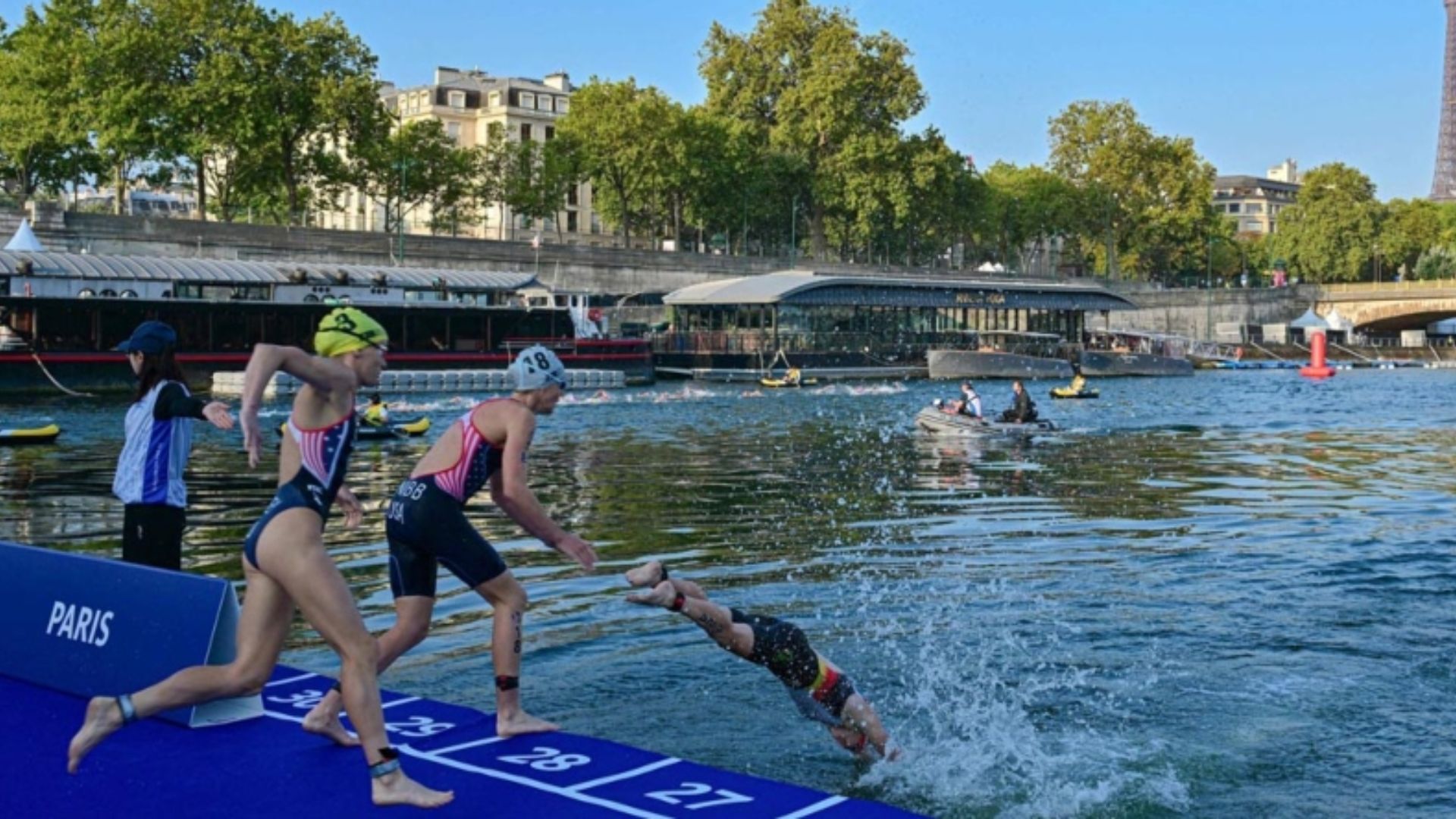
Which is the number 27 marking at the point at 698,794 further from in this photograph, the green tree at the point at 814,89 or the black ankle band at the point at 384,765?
the green tree at the point at 814,89

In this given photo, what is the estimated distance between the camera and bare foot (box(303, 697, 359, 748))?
7777mm

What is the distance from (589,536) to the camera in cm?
1900

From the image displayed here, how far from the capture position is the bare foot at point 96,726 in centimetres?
680

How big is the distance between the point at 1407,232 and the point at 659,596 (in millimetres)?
152462

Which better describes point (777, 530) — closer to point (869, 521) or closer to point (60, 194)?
point (869, 521)

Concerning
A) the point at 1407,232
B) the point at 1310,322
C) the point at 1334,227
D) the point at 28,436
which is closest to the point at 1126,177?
the point at 1310,322

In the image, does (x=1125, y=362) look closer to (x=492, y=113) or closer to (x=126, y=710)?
(x=492, y=113)

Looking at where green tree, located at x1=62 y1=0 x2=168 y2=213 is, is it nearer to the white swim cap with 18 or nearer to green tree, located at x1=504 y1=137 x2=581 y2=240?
green tree, located at x1=504 y1=137 x2=581 y2=240

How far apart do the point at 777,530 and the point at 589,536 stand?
258 centimetres

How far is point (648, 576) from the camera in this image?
7.58m

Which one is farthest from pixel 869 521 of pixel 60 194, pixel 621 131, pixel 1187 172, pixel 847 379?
pixel 1187 172

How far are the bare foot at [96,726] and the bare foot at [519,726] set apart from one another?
6.72ft

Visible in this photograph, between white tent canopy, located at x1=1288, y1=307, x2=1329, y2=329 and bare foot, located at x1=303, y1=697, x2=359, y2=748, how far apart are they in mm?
120576

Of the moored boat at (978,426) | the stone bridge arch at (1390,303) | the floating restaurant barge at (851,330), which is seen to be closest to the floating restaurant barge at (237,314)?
the floating restaurant barge at (851,330)
